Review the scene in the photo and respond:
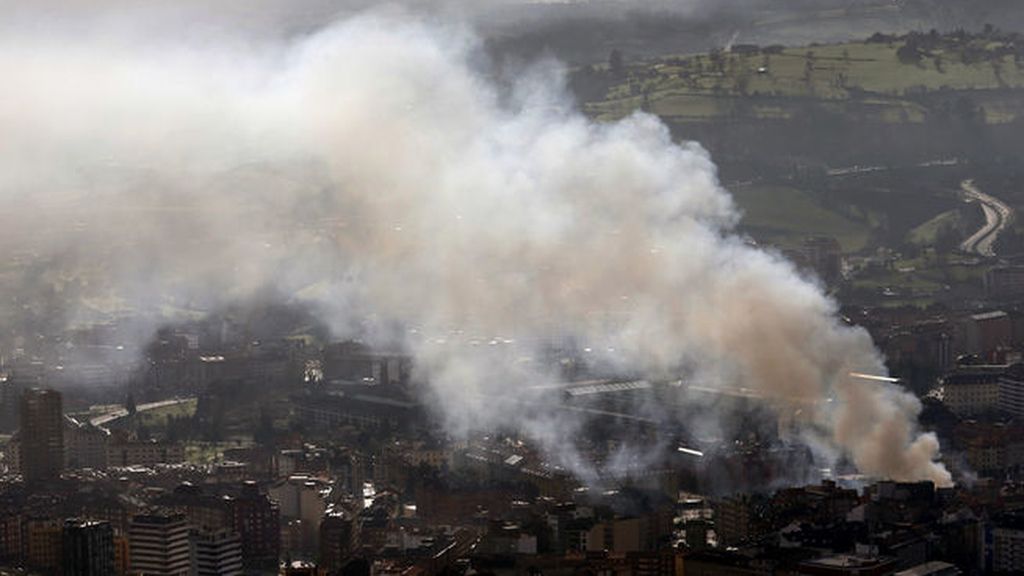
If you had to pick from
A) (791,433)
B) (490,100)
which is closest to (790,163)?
(490,100)

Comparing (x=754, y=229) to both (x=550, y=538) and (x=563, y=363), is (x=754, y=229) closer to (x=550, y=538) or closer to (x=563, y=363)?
(x=563, y=363)

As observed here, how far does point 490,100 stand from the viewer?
33156 millimetres

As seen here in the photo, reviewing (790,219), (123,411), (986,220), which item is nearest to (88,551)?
(123,411)

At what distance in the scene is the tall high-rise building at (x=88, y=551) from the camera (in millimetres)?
20781

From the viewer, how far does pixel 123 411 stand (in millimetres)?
29703

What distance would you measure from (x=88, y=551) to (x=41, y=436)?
5.56 metres

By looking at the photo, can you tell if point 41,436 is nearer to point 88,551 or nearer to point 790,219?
point 88,551

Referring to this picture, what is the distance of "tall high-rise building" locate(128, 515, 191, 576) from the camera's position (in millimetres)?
20547

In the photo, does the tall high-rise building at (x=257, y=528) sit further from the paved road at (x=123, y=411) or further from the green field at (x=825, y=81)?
the green field at (x=825, y=81)

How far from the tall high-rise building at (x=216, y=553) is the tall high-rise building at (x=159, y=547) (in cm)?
9

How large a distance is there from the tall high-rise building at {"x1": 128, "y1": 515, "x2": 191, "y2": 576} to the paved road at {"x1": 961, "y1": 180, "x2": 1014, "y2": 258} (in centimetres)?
1912

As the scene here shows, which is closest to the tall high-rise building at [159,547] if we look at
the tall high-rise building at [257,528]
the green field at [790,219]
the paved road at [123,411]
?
the tall high-rise building at [257,528]

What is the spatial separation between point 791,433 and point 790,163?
58.2 feet

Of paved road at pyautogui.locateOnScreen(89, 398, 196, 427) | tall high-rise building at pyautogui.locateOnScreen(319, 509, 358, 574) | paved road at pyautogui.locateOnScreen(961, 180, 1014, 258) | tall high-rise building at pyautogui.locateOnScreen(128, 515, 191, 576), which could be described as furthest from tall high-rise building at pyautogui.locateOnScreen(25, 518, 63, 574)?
paved road at pyautogui.locateOnScreen(961, 180, 1014, 258)
